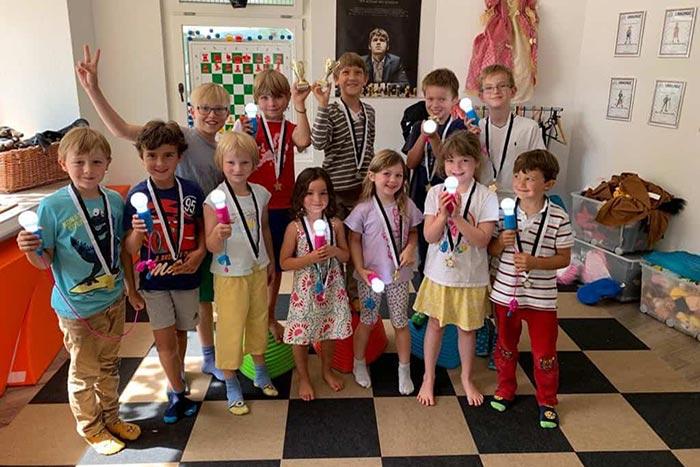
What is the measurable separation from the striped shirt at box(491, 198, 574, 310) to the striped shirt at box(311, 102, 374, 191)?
2.39 ft

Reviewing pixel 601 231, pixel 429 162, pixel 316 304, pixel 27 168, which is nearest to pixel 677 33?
pixel 601 231

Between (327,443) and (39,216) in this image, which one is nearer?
(39,216)

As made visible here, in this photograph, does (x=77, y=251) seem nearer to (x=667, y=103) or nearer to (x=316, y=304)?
(x=316, y=304)

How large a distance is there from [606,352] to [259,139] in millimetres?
2090

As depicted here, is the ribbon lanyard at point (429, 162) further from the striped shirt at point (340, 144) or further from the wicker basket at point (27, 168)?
the wicker basket at point (27, 168)

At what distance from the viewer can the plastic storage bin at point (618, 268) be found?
3425mm

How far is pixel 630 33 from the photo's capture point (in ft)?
12.3

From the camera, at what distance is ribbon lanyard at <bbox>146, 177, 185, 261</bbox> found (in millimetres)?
2012

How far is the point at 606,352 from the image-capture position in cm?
288

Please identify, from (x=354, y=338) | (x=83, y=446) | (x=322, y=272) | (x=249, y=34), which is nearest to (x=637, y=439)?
(x=354, y=338)

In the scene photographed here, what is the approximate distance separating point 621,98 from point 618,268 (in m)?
1.24

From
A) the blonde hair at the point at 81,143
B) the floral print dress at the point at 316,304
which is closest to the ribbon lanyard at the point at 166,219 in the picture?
the blonde hair at the point at 81,143

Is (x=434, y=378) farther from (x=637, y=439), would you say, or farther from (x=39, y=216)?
(x=39, y=216)

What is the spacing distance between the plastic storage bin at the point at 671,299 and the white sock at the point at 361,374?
6.08 feet
